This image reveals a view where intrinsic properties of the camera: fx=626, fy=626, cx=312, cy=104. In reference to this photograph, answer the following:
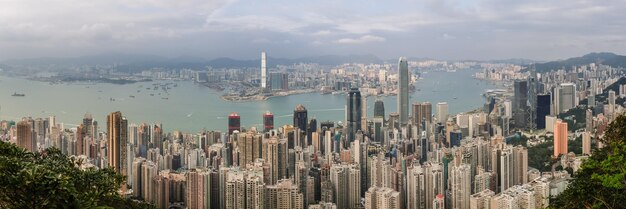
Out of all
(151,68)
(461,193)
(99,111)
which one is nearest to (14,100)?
(99,111)

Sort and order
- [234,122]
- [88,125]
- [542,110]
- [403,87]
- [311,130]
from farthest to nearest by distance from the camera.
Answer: [403,87] < [542,110] < [234,122] < [311,130] < [88,125]

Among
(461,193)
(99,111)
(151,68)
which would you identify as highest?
(151,68)

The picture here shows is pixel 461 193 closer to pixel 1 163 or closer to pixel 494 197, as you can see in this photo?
pixel 494 197

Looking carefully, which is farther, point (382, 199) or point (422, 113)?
point (422, 113)

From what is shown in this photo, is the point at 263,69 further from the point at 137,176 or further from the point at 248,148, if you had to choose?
the point at 137,176

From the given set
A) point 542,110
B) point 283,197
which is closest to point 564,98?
point 542,110
